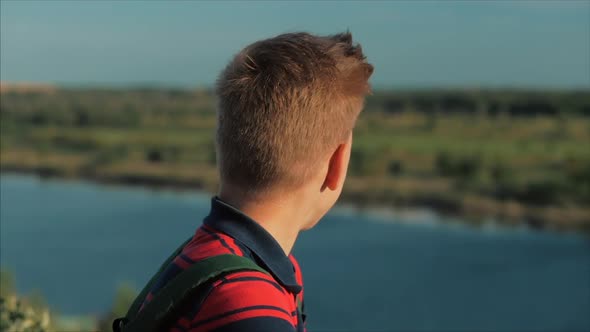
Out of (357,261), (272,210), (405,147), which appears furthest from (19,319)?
(405,147)

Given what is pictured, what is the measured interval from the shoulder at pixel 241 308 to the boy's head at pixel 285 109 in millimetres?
128

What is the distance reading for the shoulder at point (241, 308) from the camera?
0.67 metres

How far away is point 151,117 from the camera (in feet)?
73.8

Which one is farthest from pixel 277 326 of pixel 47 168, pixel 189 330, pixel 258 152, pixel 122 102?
pixel 122 102

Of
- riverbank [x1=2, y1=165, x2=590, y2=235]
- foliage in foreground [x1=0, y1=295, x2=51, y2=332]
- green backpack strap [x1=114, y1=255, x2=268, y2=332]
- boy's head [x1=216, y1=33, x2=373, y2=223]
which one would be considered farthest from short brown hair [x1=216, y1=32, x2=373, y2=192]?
riverbank [x1=2, y1=165, x2=590, y2=235]

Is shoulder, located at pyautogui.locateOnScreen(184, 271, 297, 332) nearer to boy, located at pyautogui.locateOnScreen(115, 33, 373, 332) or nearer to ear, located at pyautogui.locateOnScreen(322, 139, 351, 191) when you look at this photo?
boy, located at pyautogui.locateOnScreen(115, 33, 373, 332)

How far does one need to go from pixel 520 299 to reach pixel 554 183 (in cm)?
733

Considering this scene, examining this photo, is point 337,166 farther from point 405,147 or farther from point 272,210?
point 405,147

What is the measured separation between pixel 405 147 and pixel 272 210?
2008cm

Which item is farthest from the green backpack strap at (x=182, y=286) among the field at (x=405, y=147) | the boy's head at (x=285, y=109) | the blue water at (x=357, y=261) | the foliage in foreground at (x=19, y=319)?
the field at (x=405, y=147)

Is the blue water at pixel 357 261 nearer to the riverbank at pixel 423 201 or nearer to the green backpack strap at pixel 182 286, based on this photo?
the riverbank at pixel 423 201

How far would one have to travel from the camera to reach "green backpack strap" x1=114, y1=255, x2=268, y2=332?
2.23ft

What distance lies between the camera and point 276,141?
763 millimetres

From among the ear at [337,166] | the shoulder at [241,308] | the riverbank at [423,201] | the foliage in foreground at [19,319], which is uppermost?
the ear at [337,166]
